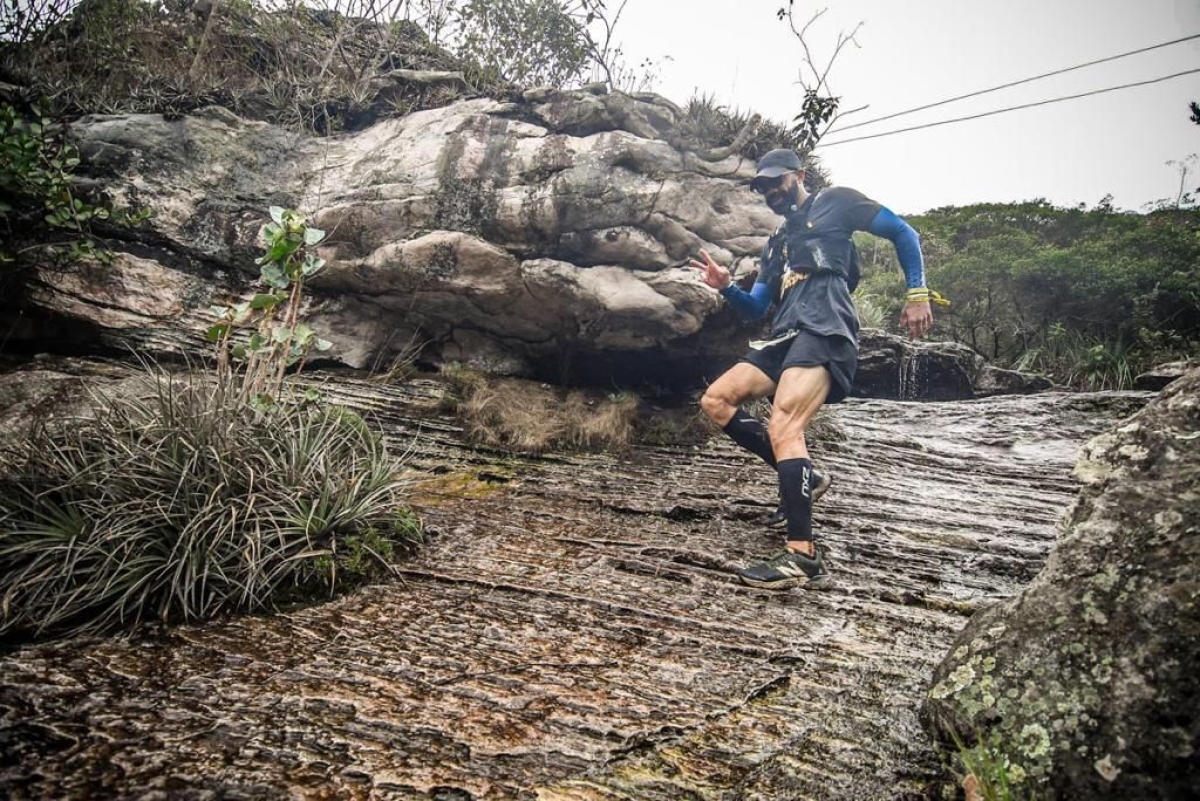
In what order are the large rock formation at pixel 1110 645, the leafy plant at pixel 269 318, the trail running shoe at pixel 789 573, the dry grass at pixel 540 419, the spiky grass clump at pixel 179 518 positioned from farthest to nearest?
the dry grass at pixel 540 419
the leafy plant at pixel 269 318
the trail running shoe at pixel 789 573
the spiky grass clump at pixel 179 518
the large rock formation at pixel 1110 645

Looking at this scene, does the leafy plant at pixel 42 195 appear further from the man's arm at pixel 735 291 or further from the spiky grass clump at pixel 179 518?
the man's arm at pixel 735 291

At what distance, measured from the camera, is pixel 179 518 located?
2871 millimetres

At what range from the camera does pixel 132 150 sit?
19.2 ft

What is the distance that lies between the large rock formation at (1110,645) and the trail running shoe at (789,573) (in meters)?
1.20

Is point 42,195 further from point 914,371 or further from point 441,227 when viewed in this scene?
point 914,371

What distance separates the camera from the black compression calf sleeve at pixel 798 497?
3.29 meters

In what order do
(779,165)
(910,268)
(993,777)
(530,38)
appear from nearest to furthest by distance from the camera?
(993,777)
(910,268)
(779,165)
(530,38)

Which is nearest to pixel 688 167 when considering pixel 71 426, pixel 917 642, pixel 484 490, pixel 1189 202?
pixel 484 490

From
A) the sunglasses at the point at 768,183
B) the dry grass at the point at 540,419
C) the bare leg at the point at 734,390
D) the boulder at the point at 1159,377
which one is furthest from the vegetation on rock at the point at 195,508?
the boulder at the point at 1159,377

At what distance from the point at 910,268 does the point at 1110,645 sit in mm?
2859

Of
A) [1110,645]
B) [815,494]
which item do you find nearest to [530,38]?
[815,494]

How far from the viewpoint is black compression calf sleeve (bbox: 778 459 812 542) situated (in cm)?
329

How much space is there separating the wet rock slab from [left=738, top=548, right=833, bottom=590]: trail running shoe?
0.10m

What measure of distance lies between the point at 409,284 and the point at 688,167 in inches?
127
